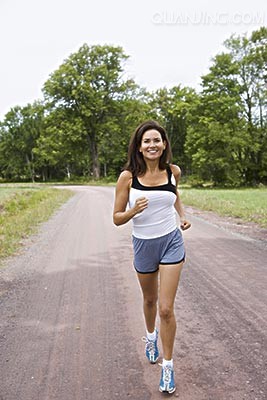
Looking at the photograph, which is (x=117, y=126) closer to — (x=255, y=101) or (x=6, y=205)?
(x=255, y=101)

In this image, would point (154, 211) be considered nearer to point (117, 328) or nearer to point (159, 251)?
point (159, 251)

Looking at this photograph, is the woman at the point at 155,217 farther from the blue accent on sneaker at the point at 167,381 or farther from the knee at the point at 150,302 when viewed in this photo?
the knee at the point at 150,302

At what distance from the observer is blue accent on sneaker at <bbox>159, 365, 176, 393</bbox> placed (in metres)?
3.14

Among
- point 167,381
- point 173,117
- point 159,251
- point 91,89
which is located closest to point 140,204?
point 159,251

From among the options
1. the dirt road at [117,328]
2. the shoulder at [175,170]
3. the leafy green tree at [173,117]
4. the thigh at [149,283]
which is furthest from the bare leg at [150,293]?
the leafy green tree at [173,117]

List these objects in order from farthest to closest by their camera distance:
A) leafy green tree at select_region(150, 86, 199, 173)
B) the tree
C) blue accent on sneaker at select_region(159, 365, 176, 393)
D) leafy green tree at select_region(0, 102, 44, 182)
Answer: leafy green tree at select_region(0, 102, 44, 182)
leafy green tree at select_region(150, 86, 199, 173)
the tree
blue accent on sneaker at select_region(159, 365, 176, 393)

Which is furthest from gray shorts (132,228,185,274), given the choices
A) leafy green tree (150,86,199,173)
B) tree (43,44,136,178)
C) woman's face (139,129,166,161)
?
leafy green tree (150,86,199,173)

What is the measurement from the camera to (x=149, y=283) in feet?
11.5

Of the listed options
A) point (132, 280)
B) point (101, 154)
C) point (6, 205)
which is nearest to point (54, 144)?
point (101, 154)

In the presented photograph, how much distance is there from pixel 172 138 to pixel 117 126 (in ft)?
40.4

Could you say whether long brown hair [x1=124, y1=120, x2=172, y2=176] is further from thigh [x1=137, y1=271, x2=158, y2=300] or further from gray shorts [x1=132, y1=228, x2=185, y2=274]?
thigh [x1=137, y1=271, x2=158, y2=300]

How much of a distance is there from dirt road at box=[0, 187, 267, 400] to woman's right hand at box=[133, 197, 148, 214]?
136 cm

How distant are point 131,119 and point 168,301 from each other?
5193 cm

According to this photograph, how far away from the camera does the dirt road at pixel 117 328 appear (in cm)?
327
